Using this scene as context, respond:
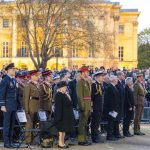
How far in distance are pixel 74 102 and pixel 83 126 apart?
186 cm

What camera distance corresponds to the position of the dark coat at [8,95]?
13.9 meters

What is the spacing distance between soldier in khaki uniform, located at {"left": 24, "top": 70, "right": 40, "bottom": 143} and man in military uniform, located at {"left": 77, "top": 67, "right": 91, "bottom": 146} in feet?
4.28

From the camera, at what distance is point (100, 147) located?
14.8m

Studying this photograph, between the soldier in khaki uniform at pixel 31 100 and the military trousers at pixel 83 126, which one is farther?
the military trousers at pixel 83 126

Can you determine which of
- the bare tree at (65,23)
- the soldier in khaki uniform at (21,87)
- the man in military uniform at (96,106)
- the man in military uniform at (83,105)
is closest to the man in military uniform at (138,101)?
the man in military uniform at (96,106)

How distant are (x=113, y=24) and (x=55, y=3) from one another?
4309 cm

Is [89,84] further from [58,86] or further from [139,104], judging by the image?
[139,104]

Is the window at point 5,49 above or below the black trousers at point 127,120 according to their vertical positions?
above

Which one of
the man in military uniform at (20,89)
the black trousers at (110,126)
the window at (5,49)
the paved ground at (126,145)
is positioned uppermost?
the window at (5,49)

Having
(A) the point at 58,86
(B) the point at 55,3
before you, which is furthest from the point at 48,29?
(A) the point at 58,86

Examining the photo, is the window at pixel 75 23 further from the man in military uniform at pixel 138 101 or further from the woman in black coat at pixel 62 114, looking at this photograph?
the woman in black coat at pixel 62 114

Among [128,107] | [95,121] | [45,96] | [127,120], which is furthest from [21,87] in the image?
[127,120]

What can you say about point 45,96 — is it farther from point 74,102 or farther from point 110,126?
point 110,126

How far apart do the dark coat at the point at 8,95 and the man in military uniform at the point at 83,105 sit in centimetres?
204
